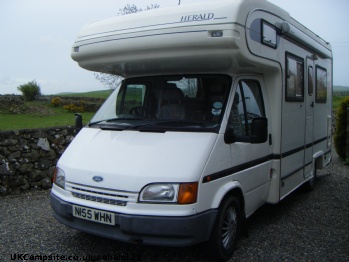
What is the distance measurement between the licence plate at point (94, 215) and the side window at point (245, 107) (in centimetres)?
168

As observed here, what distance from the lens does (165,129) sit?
13.4 ft

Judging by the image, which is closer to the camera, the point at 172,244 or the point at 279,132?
the point at 172,244

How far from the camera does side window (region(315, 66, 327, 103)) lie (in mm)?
6969

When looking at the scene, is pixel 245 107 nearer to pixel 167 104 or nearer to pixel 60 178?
pixel 167 104

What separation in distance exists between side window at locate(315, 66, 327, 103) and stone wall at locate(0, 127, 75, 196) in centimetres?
514

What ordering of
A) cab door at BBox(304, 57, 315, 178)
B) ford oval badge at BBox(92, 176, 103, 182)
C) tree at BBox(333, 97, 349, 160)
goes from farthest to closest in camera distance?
tree at BBox(333, 97, 349, 160)
cab door at BBox(304, 57, 315, 178)
ford oval badge at BBox(92, 176, 103, 182)

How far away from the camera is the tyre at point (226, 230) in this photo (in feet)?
12.5

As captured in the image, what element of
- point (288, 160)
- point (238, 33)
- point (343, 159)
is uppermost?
point (238, 33)

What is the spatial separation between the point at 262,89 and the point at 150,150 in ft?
6.73

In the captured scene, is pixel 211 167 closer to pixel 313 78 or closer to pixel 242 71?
pixel 242 71

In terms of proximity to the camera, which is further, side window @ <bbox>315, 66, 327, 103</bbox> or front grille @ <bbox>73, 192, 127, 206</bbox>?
side window @ <bbox>315, 66, 327, 103</bbox>

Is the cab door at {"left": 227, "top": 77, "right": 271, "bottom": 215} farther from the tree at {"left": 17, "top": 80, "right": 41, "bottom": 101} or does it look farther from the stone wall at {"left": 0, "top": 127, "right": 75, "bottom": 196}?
the tree at {"left": 17, "top": 80, "right": 41, "bottom": 101}

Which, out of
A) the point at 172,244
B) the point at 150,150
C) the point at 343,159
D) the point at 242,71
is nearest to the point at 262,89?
the point at 242,71

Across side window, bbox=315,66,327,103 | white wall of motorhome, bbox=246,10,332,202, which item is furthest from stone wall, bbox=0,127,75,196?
side window, bbox=315,66,327,103
